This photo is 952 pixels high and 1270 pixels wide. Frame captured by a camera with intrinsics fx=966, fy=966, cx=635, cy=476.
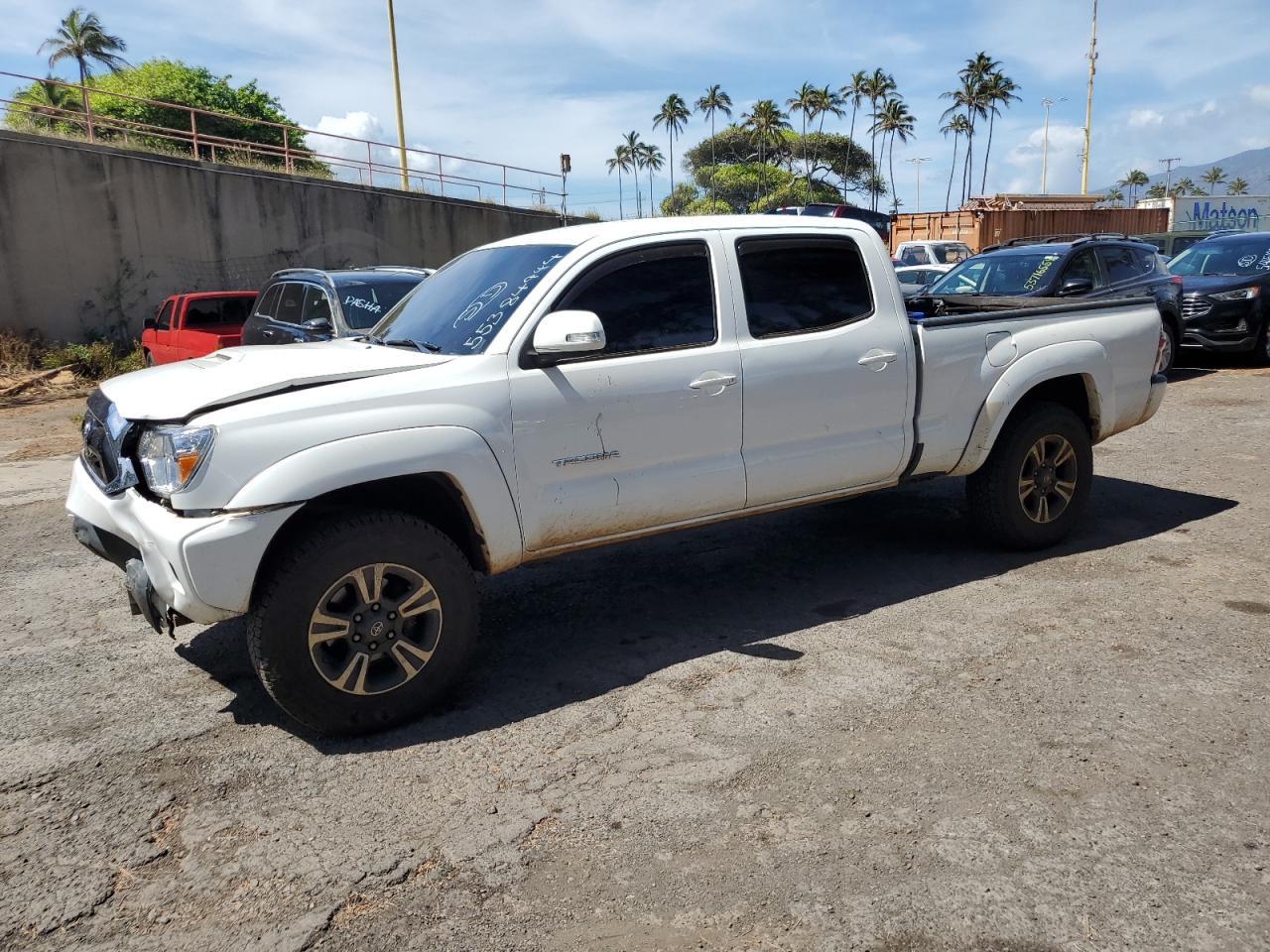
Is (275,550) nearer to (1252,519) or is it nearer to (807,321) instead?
(807,321)

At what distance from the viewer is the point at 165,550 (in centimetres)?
333

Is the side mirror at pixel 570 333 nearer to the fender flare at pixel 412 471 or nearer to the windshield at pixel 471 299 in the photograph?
the windshield at pixel 471 299

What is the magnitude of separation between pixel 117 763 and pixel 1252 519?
6342 mm

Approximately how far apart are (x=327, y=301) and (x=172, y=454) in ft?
19.3

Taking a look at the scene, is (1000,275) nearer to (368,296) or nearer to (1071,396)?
(1071,396)

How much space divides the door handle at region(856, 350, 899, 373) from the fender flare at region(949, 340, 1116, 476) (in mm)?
752

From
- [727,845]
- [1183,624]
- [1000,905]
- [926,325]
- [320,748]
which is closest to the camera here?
[1000,905]

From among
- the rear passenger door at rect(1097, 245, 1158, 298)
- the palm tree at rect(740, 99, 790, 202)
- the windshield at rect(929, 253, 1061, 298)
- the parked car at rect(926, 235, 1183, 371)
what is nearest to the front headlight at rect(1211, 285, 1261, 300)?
the parked car at rect(926, 235, 1183, 371)

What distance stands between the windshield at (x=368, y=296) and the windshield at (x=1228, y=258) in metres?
10.6

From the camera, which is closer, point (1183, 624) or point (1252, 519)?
point (1183, 624)

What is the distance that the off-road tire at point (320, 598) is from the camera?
3418 millimetres

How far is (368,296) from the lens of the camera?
8953mm

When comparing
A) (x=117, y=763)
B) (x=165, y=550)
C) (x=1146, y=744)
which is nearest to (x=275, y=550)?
(x=165, y=550)

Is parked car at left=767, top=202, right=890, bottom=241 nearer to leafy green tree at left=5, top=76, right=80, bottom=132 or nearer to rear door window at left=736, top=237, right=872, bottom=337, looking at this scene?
leafy green tree at left=5, top=76, right=80, bottom=132
